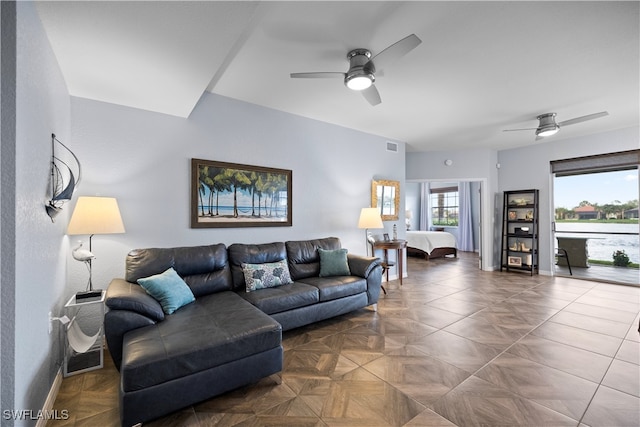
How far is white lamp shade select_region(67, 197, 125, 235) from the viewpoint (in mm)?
2283

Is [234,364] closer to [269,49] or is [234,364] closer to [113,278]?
[113,278]

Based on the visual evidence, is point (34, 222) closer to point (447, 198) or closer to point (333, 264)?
point (333, 264)

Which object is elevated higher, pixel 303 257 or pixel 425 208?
pixel 425 208

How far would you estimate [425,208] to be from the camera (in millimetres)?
10148

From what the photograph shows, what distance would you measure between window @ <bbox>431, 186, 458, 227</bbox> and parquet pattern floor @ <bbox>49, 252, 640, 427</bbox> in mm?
6024

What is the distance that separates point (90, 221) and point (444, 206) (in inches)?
389

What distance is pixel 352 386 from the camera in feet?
6.79

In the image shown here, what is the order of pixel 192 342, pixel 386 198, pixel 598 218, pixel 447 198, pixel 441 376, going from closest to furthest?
pixel 192 342, pixel 441 376, pixel 386 198, pixel 598 218, pixel 447 198

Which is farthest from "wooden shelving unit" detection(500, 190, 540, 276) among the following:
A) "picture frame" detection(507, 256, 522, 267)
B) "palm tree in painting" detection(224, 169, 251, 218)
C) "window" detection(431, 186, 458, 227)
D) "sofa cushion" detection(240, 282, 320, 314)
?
"palm tree in painting" detection(224, 169, 251, 218)

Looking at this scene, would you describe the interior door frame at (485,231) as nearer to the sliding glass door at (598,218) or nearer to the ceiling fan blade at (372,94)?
the sliding glass door at (598,218)

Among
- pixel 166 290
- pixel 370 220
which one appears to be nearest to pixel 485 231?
pixel 370 220

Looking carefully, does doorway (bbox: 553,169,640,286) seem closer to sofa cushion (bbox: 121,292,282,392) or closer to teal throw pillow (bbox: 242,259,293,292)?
teal throw pillow (bbox: 242,259,293,292)

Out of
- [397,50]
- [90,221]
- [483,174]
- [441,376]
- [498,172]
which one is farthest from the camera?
[498,172]

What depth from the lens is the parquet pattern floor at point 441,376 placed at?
1.76 metres
